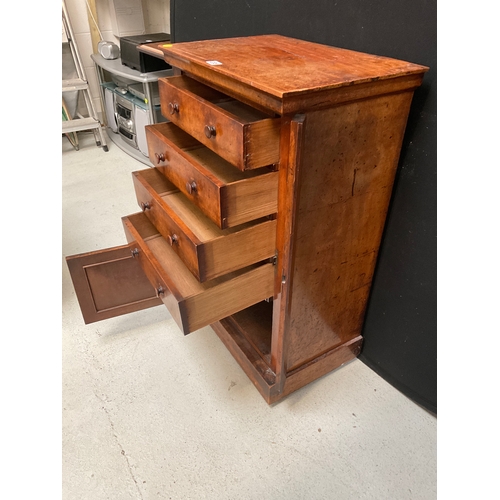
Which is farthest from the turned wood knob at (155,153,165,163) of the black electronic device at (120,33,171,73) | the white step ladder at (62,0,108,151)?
the white step ladder at (62,0,108,151)

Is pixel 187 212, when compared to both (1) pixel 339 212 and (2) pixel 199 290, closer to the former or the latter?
(2) pixel 199 290

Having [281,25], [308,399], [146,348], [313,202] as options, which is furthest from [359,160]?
[146,348]

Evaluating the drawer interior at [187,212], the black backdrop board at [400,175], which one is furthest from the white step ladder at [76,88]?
the drawer interior at [187,212]

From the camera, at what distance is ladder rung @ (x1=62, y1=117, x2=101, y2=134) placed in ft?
8.67

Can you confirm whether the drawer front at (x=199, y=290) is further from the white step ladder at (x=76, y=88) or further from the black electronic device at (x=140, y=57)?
the white step ladder at (x=76, y=88)

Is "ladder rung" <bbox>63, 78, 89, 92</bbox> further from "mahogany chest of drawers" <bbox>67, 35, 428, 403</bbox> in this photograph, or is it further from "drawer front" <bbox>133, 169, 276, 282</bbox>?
"drawer front" <bbox>133, 169, 276, 282</bbox>

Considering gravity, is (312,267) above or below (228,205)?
below

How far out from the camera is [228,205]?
2.65ft

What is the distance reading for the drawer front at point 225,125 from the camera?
0.75 m

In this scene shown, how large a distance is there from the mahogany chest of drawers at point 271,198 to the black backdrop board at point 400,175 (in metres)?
0.04

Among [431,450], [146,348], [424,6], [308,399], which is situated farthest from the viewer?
[146,348]

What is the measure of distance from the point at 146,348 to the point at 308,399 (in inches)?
22.9

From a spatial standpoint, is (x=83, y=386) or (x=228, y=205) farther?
(x=83, y=386)

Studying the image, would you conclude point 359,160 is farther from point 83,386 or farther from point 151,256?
point 83,386
